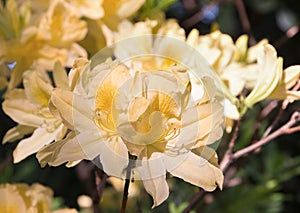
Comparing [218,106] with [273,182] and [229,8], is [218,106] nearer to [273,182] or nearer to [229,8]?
[273,182]

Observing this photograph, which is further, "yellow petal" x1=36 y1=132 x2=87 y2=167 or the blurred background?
the blurred background

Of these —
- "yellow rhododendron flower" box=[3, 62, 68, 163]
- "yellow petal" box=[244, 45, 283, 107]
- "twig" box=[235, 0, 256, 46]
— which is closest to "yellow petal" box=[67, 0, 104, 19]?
"yellow rhododendron flower" box=[3, 62, 68, 163]

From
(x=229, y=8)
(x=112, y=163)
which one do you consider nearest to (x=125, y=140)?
(x=112, y=163)

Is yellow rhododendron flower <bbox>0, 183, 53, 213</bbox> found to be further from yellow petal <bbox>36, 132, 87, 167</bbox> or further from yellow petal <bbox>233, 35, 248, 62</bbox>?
yellow petal <bbox>233, 35, 248, 62</bbox>

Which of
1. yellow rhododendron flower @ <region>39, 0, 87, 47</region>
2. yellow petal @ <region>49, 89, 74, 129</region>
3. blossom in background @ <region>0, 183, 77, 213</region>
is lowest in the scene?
blossom in background @ <region>0, 183, 77, 213</region>

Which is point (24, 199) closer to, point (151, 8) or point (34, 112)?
Result: point (34, 112)

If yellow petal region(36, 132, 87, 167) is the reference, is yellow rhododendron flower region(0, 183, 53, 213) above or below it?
below

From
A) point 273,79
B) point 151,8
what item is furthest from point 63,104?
point 151,8

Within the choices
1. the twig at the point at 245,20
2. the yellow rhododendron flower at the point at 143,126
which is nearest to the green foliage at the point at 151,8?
the yellow rhododendron flower at the point at 143,126
